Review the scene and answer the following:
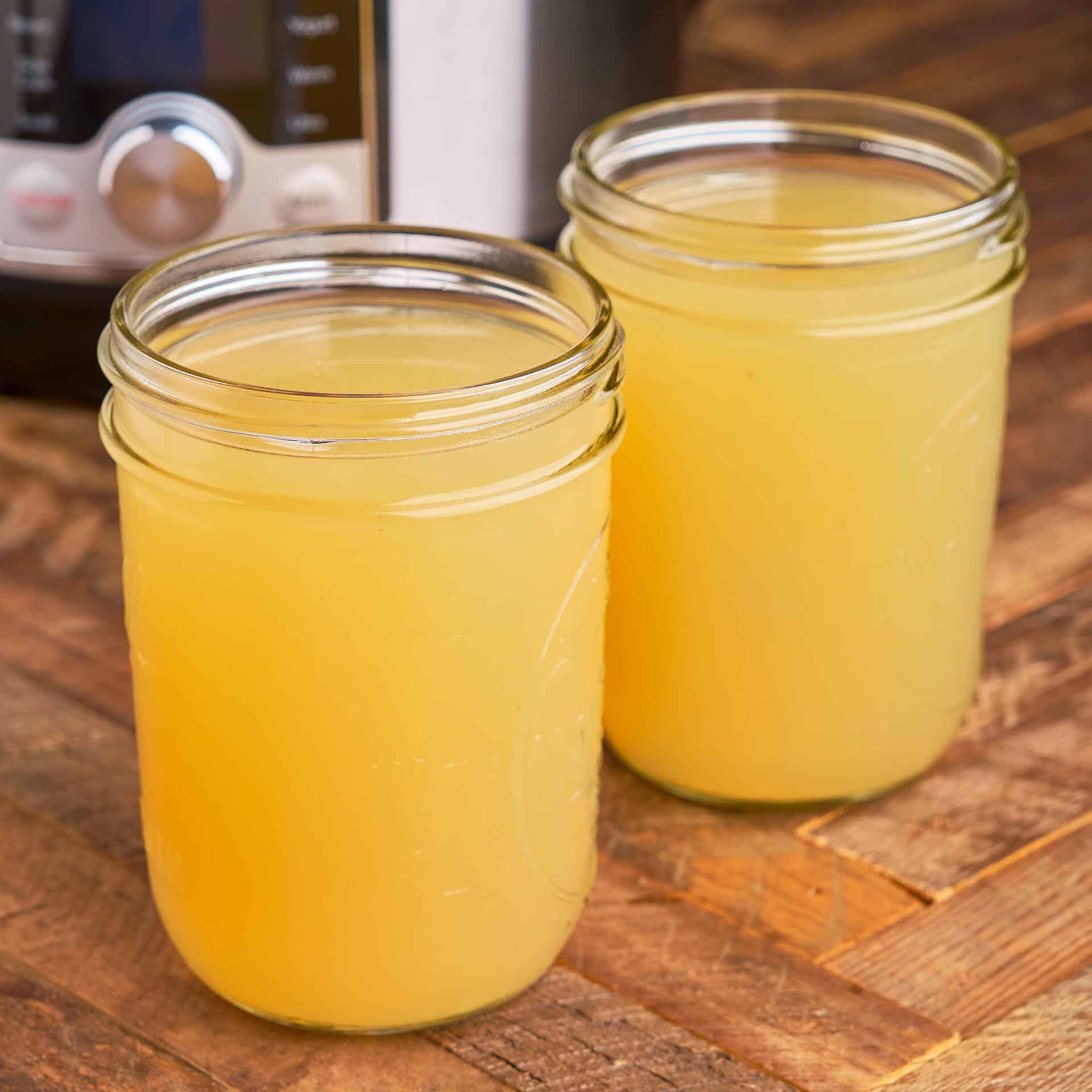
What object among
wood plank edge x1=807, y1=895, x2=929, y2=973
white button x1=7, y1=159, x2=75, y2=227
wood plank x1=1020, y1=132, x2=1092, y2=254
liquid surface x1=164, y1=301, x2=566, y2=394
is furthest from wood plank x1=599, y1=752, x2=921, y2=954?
wood plank x1=1020, y1=132, x2=1092, y2=254

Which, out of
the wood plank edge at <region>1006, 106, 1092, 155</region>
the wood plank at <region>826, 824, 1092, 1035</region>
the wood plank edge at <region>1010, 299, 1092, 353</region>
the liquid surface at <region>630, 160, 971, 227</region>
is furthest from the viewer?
the wood plank edge at <region>1006, 106, 1092, 155</region>

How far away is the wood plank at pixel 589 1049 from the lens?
0.62 metres

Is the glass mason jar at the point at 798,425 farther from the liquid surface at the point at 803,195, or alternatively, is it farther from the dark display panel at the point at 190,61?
the dark display panel at the point at 190,61

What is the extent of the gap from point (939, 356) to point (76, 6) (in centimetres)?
54

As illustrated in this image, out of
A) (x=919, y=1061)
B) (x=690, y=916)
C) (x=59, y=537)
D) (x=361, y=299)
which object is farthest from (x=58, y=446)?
(x=919, y=1061)

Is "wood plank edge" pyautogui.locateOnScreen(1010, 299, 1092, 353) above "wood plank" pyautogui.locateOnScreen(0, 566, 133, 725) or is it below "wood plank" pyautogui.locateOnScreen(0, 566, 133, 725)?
above

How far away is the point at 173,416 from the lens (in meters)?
0.57

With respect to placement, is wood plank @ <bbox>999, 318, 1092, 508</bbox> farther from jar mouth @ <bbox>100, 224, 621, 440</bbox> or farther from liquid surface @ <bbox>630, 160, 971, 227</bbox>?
jar mouth @ <bbox>100, 224, 621, 440</bbox>

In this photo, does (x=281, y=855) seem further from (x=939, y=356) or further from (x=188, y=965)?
(x=939, y=356)

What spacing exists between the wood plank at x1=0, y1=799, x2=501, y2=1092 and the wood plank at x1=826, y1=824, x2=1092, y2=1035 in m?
0.17

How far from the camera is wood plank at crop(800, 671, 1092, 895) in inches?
29.7

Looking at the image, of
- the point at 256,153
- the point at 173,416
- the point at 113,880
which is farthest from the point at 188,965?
the point at 256,153

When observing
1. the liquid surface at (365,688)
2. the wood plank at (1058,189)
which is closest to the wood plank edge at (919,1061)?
the liquid surface at (365,688)

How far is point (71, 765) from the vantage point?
80 cm
